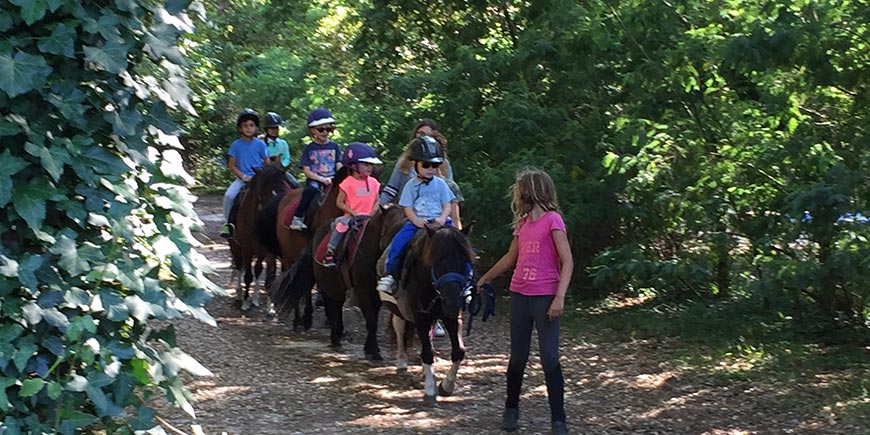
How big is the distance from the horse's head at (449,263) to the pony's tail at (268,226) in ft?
14.9

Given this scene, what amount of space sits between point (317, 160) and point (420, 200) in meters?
3.35

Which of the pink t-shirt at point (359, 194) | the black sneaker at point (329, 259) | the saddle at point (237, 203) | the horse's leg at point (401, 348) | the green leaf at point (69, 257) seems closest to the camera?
the green leaf at point (69, 257)

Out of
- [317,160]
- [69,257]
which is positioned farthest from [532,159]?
[69,257]

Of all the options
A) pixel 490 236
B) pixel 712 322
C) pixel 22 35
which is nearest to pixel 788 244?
pixel 712 322

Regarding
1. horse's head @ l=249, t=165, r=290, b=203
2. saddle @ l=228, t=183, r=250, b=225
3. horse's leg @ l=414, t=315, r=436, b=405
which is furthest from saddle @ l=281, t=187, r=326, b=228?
horse's leg @ l=414, t=315, r=436, b=405

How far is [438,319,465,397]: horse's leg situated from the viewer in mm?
8438

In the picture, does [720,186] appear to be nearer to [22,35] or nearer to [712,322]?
[712,322]

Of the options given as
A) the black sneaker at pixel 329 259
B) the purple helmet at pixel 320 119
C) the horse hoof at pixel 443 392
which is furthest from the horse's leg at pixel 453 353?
the purple helmet at pixel 320 119

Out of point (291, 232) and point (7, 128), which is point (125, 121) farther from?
point (291, 232)

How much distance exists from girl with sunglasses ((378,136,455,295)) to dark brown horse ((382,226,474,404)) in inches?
5.4

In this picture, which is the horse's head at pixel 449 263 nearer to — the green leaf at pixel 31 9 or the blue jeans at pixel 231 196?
the green leaf at pixel 31 9

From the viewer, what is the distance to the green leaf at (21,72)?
175 inches

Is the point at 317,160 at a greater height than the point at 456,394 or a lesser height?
greater

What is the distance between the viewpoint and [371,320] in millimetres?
10008
